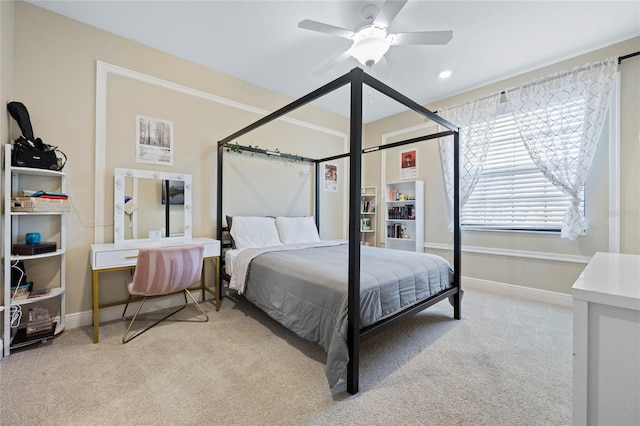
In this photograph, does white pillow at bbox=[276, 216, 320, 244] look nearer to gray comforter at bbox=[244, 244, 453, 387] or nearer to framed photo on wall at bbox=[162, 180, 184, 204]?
gray comforter at bbox=[244, 244, 453, 387]

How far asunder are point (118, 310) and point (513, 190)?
4776 mm

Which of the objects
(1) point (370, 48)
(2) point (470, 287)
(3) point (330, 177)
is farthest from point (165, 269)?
(2) point (470, 287)

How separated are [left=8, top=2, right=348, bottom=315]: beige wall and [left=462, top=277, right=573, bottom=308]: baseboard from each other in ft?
10.2

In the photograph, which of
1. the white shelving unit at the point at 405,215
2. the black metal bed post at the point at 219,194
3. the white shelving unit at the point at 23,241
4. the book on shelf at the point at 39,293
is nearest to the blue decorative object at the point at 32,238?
the white shelving unit at the point at 23,241

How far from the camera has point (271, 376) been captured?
1.71 meters

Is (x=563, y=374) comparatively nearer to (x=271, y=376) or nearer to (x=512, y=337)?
(x=512, y=337)

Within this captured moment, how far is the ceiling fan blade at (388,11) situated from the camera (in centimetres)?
175

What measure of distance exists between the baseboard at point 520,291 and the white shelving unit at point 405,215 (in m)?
0.85

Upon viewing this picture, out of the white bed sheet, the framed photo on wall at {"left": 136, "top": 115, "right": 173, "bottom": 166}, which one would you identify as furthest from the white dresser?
the framed photo on wall at {"left": 136, "top": 115, "right": 173, "bottom": 166}

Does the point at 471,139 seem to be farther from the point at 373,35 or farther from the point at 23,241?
the point at 23,241

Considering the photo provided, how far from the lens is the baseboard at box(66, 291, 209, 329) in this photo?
2410 mm

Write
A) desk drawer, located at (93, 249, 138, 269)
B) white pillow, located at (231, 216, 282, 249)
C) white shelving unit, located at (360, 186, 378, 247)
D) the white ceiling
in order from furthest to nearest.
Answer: white shelving unit, located at (360, 186, 378, 247) < white pillow, located at (231, 216, 282, 249) < the white ceiling < desk drawer, located at (93, 249, 138, 269)

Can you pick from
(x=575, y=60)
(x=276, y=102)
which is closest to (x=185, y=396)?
(x=276, y=102)

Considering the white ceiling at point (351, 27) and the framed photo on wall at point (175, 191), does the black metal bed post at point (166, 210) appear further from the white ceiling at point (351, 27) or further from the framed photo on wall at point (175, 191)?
the white ceiling at point (351, 27)
